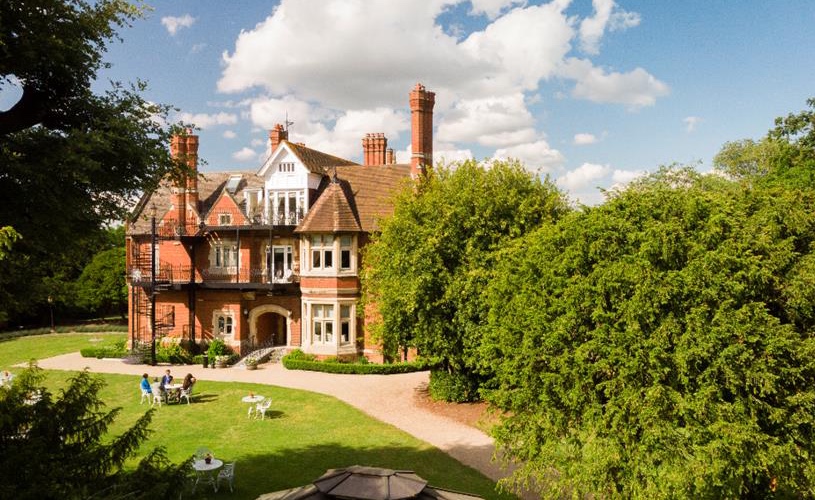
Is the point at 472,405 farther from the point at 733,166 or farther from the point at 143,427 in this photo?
the point at 733,166

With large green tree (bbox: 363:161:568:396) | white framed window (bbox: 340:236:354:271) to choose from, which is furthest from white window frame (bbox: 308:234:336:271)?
large green tree (bbox: 363:161:568:396)

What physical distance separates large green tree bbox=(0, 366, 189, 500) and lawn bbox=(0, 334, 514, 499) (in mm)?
6598

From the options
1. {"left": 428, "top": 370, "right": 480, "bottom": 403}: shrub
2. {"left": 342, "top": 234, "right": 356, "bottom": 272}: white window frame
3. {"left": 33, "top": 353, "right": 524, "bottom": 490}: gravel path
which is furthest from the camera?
{"left": 342, "top": 234, "right": 356, "bottom": 272}: white window frame

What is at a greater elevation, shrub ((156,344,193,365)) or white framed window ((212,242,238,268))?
white framed window ((212,242,238,268))

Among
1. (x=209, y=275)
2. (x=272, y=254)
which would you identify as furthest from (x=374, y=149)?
(x=209, y=275)

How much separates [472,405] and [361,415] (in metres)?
4.52

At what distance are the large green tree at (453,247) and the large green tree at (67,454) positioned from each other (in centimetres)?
1371

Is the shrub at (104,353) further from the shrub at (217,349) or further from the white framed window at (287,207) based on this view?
the white framed window at (287,207)

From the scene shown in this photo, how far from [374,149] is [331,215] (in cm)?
901

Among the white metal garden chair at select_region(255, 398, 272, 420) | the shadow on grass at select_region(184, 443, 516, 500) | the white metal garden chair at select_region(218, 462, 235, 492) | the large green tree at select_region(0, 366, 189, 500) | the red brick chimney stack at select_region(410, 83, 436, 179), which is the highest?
the red brick chimney stack at select_region(410, 83, 436, 179)

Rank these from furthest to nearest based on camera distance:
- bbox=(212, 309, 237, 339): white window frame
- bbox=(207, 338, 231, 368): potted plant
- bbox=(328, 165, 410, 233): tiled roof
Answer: bbox=(212, 309, 237, 339): white window frame → bbox=(328, 165, 410, 233): tiled roof → bbox=(207, 338, 231, 368): potted plant

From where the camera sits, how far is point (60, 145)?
8.50 meters

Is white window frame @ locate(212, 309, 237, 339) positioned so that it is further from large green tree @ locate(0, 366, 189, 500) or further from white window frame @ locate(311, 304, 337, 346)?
large green tree @ locate(0, 366, 189, 500)

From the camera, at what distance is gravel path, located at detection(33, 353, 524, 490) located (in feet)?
57.1
